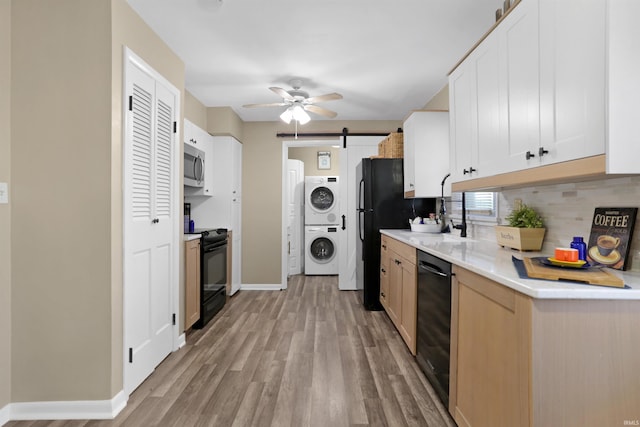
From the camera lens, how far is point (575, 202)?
5.60 ft

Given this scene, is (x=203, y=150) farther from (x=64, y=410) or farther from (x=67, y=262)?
(x=64, y=410)

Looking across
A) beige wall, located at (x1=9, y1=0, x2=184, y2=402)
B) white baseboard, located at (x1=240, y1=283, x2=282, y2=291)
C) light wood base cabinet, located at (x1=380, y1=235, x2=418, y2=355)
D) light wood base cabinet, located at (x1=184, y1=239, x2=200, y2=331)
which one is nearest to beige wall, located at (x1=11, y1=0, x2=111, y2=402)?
beige wall, located at (x1=9, y1=0, x2=184, y2=402)

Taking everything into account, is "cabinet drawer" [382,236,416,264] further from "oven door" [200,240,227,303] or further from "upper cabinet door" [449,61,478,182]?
"oven door" [200,240,227,303]

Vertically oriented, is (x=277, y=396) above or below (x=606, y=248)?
below

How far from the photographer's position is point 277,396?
204cm

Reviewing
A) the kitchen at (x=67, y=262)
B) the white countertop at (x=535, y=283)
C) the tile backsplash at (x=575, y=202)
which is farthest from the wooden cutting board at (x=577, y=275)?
the kitchen at (x=67, y=262)

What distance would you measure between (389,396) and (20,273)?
225 cm

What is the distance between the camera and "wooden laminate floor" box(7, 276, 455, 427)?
1827mm

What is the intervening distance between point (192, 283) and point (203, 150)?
173 centimetres

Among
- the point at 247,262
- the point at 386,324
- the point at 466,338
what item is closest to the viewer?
the point at 466,338

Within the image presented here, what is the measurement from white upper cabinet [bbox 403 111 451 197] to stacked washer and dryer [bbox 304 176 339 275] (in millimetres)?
2729

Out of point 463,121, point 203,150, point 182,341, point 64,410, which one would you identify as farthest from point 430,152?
point 64,410

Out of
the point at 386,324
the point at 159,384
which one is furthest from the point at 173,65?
the point at 386,324

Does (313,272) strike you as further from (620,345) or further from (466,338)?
(620,345)
